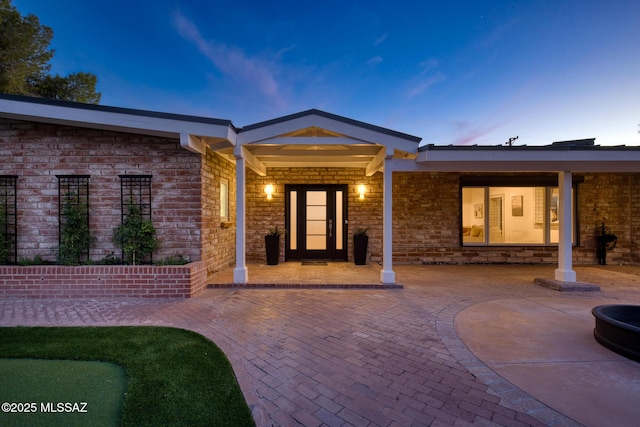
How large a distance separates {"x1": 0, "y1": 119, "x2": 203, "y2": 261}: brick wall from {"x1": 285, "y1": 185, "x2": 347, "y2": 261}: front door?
3.19m

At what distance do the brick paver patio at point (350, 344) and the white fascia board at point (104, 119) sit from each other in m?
2.83

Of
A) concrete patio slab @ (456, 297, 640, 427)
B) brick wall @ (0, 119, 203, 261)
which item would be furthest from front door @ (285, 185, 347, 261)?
concrete patio slab @ (456, 297, 640, 427)

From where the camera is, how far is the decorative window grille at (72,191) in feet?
17.0

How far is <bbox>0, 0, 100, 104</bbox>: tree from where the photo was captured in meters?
8.87

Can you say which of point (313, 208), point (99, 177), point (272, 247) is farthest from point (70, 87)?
point (313, 208)

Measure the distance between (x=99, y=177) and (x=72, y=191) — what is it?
0.54 metres

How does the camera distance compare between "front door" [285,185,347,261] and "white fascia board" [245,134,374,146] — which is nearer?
"white fascia board" [245,134,374,146]

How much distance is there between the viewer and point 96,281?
15.7 feet

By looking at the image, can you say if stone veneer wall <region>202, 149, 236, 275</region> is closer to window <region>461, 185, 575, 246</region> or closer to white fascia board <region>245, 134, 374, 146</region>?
white fascia board <region>245, 134, 374, 146</region>

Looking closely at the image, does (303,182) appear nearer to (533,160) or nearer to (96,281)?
(96,281)

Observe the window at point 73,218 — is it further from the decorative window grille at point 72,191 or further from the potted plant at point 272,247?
the potted plant at point 272,247

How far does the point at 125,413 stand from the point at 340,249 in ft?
21.5

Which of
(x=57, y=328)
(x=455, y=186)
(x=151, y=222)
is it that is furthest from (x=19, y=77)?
(x=455, y=186)

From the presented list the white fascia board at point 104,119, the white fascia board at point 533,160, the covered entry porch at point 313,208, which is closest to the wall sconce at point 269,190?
the covered entry porch at point 313,208
